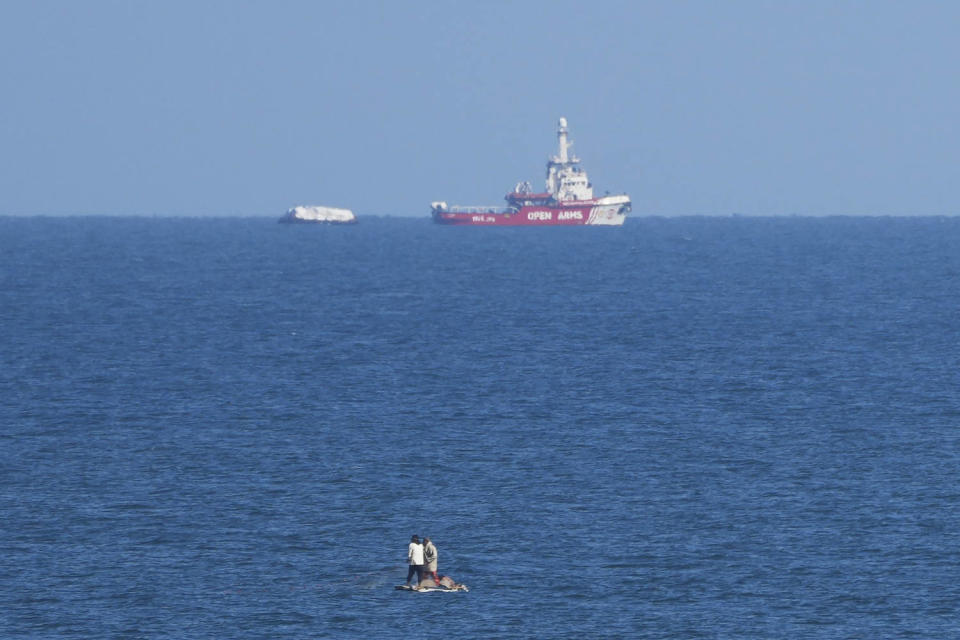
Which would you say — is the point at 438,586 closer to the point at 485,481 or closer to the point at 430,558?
the point at 430,558

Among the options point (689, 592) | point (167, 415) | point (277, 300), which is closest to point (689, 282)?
point (277, 300)

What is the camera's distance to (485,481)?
66.8 m

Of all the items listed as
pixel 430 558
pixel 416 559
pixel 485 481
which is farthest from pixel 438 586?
pixel 485 481

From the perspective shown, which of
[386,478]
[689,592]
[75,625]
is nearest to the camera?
[75,625]

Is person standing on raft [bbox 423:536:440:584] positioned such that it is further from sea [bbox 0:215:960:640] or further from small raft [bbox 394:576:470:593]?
sea [bbox 0:215:960:640]

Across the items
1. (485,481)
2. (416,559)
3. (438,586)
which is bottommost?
(438,586)

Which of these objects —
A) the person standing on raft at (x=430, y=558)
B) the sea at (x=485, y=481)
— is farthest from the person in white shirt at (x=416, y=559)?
the sea at (x=485, y=481)

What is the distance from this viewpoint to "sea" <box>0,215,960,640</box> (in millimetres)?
→ 49469

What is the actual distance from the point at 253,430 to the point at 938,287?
374ft

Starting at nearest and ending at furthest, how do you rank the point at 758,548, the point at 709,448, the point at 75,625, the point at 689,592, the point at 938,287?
the point at 75,625 < the point at 689,592 < the point at 758,548 < the point at 709,448 < the point at 938,287

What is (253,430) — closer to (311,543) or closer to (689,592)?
(311,543)

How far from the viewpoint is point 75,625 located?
47375 mm

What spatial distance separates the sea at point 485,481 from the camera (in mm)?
49469

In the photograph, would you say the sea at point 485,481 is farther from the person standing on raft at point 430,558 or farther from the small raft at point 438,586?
the person standing on raft at point 430,558
